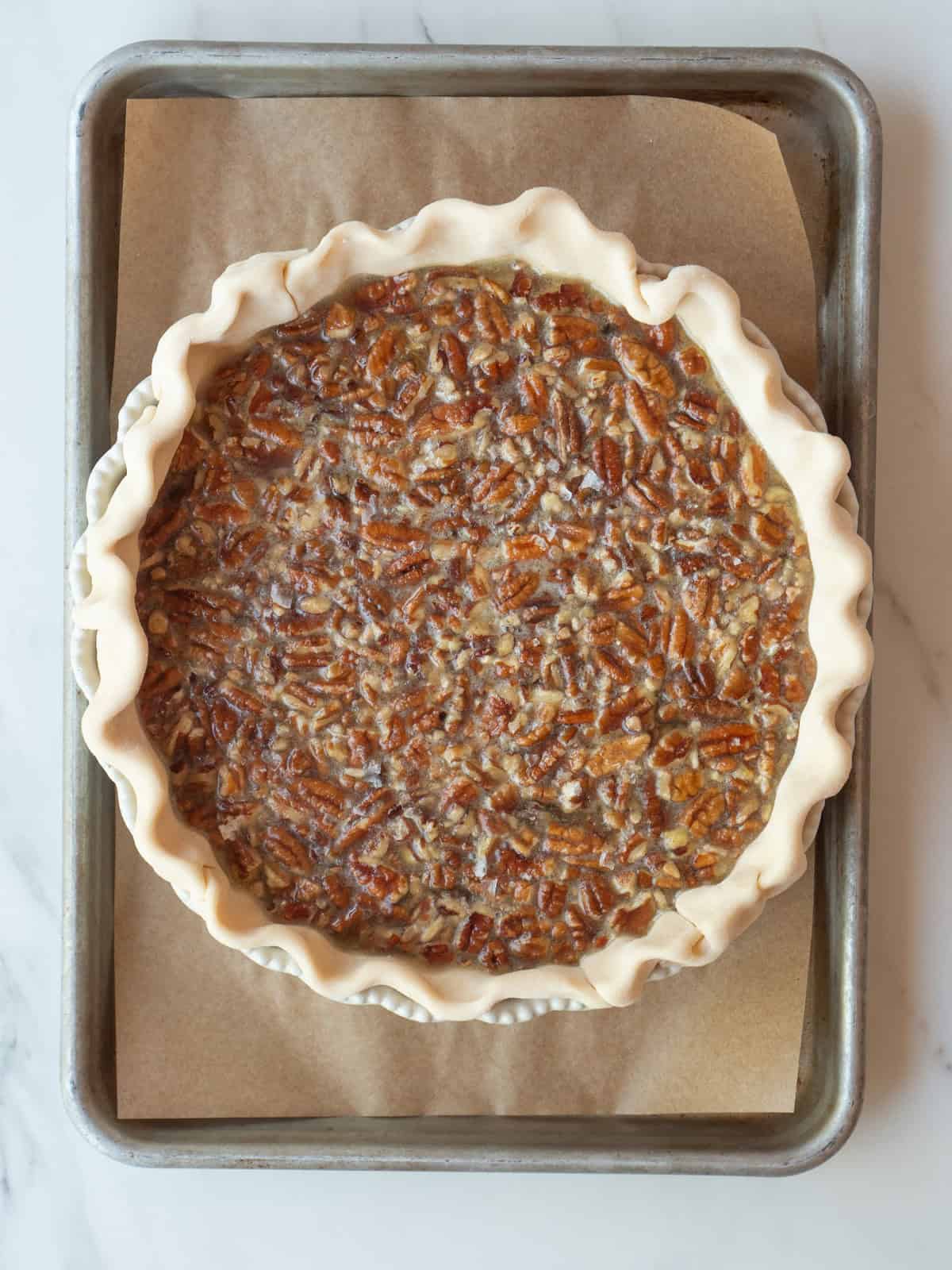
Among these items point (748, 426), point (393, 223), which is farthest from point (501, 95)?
point (748, 426)

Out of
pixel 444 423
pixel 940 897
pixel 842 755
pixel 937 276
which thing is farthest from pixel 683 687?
pixel 937 276

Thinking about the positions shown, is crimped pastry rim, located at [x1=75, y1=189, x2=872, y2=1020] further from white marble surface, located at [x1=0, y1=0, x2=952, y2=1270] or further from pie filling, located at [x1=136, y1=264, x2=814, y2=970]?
white marble surface, located at [x1=0, y1=0, x2=952, y2=1270]

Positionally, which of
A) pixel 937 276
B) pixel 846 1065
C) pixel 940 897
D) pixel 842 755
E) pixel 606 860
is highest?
pixel 937 276

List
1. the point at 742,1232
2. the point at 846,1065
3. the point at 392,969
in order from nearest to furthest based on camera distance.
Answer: the point at 392,969
the point at 846,1065
the point at 742,1232

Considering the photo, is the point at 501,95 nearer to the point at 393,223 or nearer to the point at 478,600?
the point at 393,223

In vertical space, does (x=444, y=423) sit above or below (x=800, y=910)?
above

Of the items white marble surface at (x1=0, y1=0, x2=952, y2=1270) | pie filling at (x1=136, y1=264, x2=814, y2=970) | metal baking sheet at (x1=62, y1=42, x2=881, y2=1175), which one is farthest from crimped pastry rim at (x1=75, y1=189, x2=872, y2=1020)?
white marble surface at (x1=0, y1=0, x2=952, y2=1270)

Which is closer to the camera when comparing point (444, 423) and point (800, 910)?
point (444, 423)

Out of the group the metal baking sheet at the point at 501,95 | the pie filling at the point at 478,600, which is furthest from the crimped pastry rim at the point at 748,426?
the metal baking sheet at the point at 501,95

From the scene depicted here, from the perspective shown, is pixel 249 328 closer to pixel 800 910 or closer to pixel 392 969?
pixel 392 969
